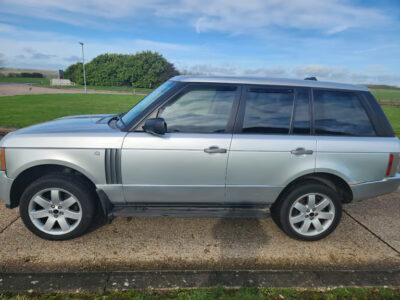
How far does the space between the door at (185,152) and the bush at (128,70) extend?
72.9 metres

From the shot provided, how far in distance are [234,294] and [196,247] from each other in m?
0.83

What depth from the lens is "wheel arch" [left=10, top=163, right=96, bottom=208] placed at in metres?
3.14

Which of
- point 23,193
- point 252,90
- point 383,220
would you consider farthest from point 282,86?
point 23,193

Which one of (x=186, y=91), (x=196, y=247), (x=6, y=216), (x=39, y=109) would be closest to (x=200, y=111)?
(x=186, y=91)

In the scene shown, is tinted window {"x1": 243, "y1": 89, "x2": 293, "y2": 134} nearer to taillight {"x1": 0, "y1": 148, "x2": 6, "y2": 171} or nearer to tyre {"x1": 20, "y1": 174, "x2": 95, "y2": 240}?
tyre {"x1": 20, "y1": 174, "x2": 95, "y2": 240}

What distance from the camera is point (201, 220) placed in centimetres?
385

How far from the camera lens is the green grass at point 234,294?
238cm

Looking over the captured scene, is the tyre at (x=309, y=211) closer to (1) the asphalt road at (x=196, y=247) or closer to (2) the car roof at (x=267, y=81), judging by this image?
(1) the asphalt road at (x=196, y=247)

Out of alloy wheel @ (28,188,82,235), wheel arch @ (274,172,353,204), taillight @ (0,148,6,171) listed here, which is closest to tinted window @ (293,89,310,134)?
wheel arch @ (274,172,353,204)

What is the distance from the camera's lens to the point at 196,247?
3205mm

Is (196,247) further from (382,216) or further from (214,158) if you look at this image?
(382,216)

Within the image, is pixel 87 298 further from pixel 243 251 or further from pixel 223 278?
pixel 243 251

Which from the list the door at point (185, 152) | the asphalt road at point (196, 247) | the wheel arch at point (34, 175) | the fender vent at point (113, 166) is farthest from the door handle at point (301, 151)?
the wheel arch at point (34, 175)

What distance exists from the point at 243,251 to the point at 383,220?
2256mm
